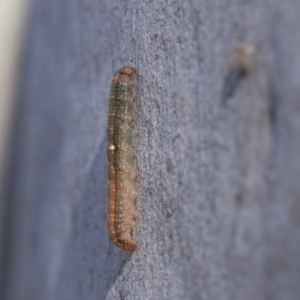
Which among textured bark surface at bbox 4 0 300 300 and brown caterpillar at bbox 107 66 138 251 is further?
brown caterpillar at bbox 107 66 138 251

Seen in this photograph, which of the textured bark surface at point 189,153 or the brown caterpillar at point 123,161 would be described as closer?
the textured bark surface at point 189,153

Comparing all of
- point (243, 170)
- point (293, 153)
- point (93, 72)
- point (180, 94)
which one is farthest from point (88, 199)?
point (293, 153)

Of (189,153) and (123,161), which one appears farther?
(123,161)

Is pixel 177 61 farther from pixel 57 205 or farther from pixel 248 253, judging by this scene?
pixel 57 205
